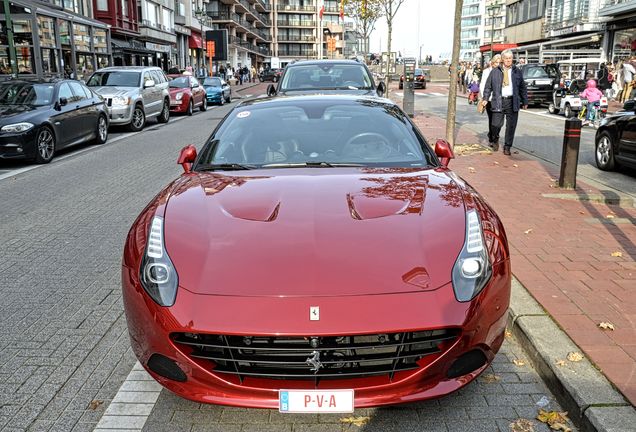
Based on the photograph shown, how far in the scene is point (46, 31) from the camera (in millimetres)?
20734

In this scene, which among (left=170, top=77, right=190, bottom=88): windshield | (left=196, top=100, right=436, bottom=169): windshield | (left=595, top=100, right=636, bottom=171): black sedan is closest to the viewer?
(left=196, top=100, right=436, bottom=169): windshield

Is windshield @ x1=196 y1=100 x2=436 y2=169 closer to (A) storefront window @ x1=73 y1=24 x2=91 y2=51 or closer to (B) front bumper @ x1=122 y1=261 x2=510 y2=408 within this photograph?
(B) front bumper @ x1=122 y1=261 x2=510 y2=408

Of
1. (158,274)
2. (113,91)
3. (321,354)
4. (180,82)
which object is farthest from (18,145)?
(180,82)

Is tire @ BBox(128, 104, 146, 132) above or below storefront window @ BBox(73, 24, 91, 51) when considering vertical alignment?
below

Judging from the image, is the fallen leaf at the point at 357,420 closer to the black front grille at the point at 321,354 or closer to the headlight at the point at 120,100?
the black front grille at the point at 321,354

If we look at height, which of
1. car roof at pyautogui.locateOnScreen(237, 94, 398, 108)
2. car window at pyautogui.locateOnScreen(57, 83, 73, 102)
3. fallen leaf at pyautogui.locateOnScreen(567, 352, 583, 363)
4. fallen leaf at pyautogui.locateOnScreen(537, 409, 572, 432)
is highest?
car roof at pyautogui.locateOnScreen(237, 94, 398, 108)

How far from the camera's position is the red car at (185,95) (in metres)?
23.7

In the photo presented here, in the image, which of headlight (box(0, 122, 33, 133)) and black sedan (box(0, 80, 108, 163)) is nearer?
headlight (box(0, 122, 33, 133))

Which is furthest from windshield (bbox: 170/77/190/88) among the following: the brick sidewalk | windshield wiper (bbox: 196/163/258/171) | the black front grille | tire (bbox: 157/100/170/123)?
the black front grille

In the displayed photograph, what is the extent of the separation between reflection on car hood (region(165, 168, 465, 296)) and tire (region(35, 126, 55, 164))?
9134mm

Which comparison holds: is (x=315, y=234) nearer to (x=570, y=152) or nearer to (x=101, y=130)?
(x=570, y=152)

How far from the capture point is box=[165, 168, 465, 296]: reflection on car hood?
2.72 metres

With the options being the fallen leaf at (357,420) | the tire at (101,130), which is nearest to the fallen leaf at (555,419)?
the fallen leaf at (357,420)

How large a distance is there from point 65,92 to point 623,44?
110 feet
